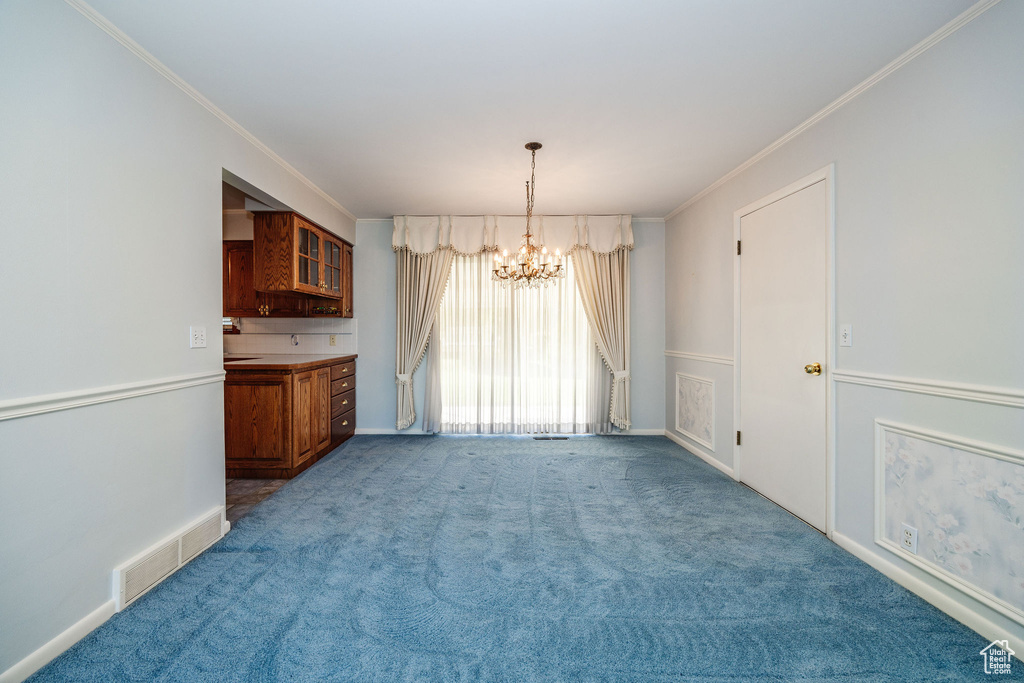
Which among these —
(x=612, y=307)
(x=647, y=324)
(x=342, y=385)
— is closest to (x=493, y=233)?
(x=612, y=307)

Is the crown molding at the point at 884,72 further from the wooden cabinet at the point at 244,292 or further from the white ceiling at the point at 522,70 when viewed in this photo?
the wooden cabinet at the point at 244,292

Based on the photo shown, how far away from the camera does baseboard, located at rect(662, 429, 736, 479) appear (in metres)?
3.79

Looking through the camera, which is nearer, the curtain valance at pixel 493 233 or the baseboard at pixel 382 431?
the curtain valance at pixel 493 233

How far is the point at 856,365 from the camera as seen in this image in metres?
2.44

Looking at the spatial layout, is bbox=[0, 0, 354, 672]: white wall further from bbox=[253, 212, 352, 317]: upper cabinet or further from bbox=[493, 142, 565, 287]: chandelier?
bbox=[493, 142, 565, 287]: chandelier

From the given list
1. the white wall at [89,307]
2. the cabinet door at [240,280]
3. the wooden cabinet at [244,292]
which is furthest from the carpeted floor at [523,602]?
the cabinet door at [240,280]

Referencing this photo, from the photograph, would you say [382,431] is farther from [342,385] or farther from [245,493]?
[245,493]

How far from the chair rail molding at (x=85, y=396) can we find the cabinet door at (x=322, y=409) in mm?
1686

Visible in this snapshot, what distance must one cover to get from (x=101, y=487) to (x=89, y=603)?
1.50 ft

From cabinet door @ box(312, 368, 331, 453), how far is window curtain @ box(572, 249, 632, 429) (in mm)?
2887

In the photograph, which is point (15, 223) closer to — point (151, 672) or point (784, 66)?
point (151, 672)

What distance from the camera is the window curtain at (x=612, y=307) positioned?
5.04m

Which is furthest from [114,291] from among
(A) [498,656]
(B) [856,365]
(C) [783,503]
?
(C) [783,503]

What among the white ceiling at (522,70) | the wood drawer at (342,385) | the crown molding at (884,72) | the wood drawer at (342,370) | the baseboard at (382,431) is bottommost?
the baseboard at (382,431)
